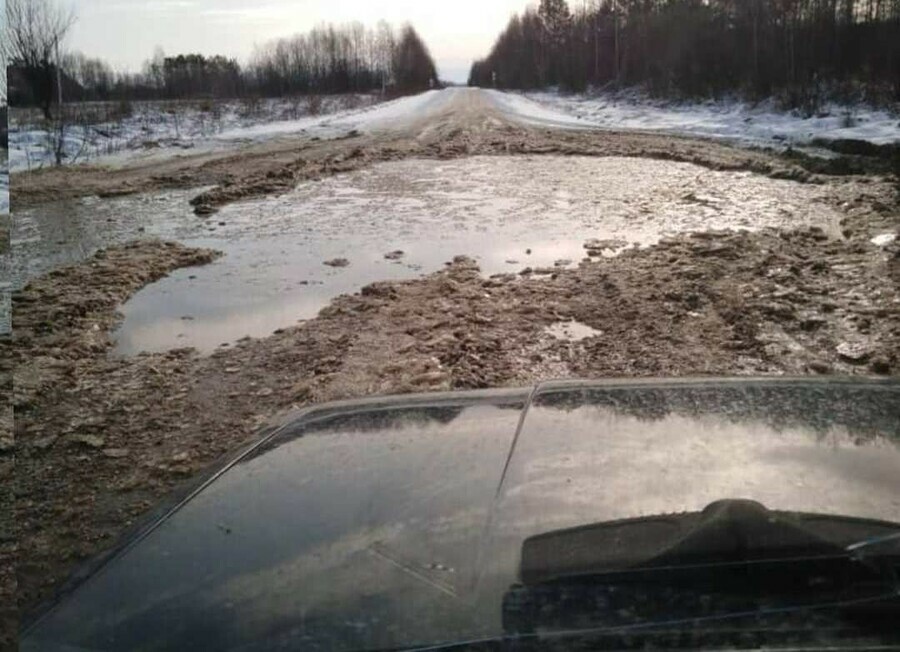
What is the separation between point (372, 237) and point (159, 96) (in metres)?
38.2

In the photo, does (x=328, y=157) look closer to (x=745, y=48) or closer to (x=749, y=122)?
(x=749, y=122)

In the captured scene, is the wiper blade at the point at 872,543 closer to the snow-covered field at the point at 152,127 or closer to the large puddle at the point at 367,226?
the large puddle at the point at 367,226

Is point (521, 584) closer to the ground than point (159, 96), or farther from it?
closer to the ground

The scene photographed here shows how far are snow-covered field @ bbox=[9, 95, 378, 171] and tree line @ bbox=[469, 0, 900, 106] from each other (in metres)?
17.5

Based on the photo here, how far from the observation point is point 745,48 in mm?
33500

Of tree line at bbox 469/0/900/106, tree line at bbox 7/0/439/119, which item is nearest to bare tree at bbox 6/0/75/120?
tree line at bbox 7/0/439/119

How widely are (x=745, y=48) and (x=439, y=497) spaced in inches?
1398

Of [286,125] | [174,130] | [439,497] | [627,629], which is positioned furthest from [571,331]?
[174,130]

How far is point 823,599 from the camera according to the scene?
156 centimetres

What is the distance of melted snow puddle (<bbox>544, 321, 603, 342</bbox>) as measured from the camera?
19.9ft

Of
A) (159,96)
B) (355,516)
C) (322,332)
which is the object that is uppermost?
(159,96)

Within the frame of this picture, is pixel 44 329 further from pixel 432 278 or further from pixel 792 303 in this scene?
pixel 792 303

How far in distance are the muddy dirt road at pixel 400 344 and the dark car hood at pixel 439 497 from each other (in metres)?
0.83

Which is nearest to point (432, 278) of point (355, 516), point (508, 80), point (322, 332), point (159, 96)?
point (322, 332)
